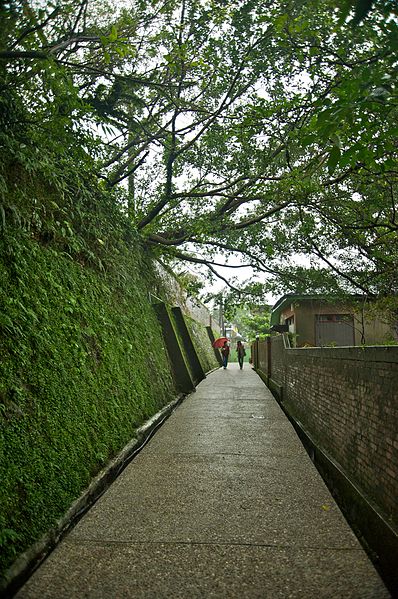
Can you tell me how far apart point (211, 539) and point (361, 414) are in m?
1.78

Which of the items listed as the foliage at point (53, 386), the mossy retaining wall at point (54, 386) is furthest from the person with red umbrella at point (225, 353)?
the foliage at point (53, 386)

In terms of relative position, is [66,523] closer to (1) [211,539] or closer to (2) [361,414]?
(1) [211,539]

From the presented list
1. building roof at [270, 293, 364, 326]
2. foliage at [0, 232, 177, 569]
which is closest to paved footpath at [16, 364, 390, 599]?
foliage at [0, 232, 177, 569]

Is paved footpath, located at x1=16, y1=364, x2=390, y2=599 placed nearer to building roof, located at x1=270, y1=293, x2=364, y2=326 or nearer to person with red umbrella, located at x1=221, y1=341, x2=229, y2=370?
building roof, located at x1=270, y1=293, x2=364, y2=326

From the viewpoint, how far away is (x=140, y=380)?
292 inches

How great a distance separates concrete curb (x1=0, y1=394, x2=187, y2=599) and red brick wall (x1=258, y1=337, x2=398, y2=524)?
7.62 feet

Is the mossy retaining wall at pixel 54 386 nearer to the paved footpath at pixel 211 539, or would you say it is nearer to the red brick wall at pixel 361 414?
the paved footpath at pixel 211 539

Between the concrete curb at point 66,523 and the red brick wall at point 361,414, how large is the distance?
232 centimetres

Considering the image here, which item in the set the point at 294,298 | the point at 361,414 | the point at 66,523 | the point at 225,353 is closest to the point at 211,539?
the point at 66,523

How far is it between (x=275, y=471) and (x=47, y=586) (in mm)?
3061

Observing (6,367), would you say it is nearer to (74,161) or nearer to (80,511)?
(80,511)

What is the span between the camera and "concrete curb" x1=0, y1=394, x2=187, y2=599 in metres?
2.60

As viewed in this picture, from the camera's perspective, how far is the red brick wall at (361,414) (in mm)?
3455

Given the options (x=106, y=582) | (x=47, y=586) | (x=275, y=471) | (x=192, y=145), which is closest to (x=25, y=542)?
(x=47, y=586)
